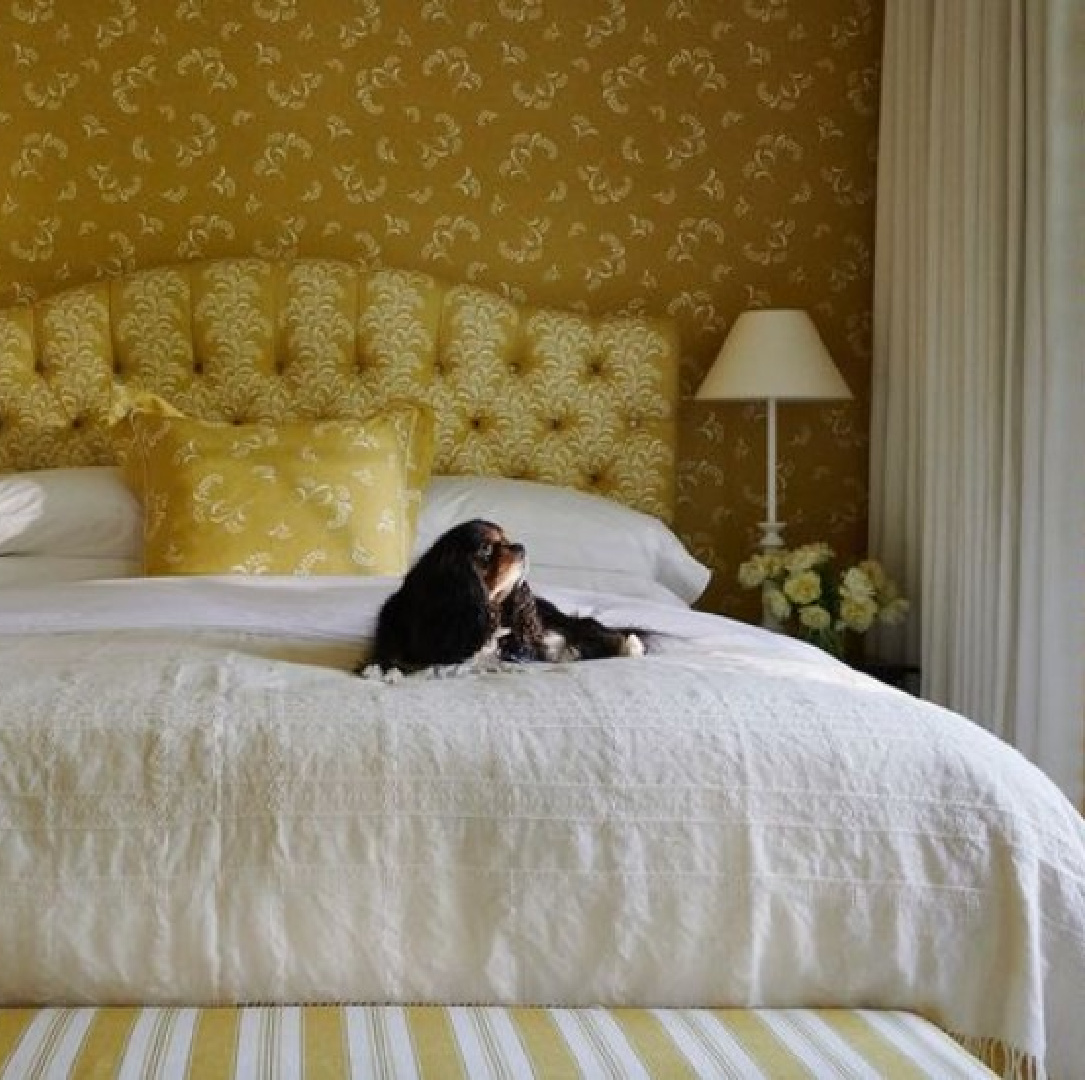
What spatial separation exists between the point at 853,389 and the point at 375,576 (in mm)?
1477

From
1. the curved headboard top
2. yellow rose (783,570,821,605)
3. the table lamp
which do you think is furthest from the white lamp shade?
yellow rose (783,570,821,605)

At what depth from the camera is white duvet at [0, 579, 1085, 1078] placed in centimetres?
156

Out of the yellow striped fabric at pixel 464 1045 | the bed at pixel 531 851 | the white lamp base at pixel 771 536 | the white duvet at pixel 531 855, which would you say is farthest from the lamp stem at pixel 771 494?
the yellow striped fabric at pixel 464 1045

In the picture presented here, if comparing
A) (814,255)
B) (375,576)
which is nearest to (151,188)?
(375,576)

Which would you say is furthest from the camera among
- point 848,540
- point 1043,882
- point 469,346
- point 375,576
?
point 848,540

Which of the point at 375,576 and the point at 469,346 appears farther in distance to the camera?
the point at 469,346

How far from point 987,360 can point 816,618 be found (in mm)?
652

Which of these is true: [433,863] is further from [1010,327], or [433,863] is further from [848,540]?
[848,540]

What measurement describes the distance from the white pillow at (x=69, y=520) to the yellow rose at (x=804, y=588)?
4.49ft

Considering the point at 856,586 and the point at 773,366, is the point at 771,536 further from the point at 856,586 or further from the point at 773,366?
the point at 773,366

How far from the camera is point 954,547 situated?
127 inches

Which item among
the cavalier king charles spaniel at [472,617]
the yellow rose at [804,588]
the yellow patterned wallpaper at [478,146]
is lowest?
the yellow rose at [804,588]

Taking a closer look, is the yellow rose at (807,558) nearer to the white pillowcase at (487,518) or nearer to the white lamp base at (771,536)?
the white lamp base at (771,536)

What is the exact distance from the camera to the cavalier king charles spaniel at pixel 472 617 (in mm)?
1943
